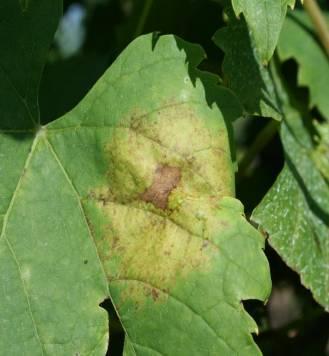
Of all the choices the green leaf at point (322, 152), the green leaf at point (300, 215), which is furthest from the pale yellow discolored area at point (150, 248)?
the green leaf at point (322, 152)

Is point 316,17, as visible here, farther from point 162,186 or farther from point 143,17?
point 162,186

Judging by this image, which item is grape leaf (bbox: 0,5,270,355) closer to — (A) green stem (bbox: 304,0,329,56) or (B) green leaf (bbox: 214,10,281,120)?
(B) green leaf (bbox: 214,10,281,120)

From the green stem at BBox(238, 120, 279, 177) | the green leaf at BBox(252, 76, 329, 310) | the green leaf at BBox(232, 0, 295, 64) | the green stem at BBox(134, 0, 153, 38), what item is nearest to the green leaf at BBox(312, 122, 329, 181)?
the green leaf at BBox(252, 76, 329, 310)

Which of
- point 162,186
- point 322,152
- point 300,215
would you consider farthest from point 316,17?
point 162,186

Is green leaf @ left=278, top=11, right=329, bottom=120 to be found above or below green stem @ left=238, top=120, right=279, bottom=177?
above

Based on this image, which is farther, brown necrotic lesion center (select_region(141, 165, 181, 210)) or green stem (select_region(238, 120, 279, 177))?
green stem (select_region(238, 120, 279, 177))

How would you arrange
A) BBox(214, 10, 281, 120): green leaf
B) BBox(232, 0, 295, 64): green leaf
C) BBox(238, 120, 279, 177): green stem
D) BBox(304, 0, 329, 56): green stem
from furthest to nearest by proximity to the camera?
1. BBox(238, 120, 279, 177): green stem
2. BBox(304, 0, 329, 56): green stem
3. BBox(214, 10, 281, 120): green leaf
4. BBox(232, 0, 295, 64): green leaf

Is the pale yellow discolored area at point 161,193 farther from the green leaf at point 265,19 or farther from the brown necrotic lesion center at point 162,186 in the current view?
the green leaf at point 265,19
